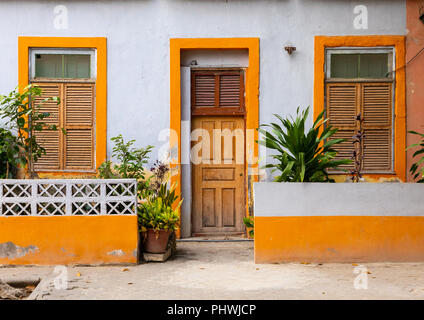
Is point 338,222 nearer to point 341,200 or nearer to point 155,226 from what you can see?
point 341,200

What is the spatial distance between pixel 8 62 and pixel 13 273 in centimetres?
364

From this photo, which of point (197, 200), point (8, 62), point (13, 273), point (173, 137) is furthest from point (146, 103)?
point (13, 273)

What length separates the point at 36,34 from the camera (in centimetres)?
801

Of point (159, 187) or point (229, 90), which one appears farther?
point (229, 90)

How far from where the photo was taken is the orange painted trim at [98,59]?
797cm

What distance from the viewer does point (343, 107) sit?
8.05 m

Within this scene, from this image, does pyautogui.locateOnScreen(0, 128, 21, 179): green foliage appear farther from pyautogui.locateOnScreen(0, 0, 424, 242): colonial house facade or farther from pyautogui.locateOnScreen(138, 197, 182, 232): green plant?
pyautogui.locateOnScreen(138, 197, 182, 232): green plant

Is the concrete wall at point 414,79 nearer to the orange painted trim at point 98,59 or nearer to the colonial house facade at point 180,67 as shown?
the colonial house facade at point 180,67

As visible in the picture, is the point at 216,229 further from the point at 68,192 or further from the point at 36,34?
the point at 36,34

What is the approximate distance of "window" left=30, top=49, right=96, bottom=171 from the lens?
8.07 m

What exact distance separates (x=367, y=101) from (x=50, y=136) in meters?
5.05

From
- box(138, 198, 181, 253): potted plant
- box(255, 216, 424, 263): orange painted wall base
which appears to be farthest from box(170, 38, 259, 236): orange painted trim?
box(255, 216, 424, 263): orange painted wall base

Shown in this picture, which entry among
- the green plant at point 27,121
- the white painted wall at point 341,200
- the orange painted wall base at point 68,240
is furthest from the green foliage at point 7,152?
the white painted wall at point 341,200

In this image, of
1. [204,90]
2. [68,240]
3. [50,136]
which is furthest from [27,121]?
[204,90]
